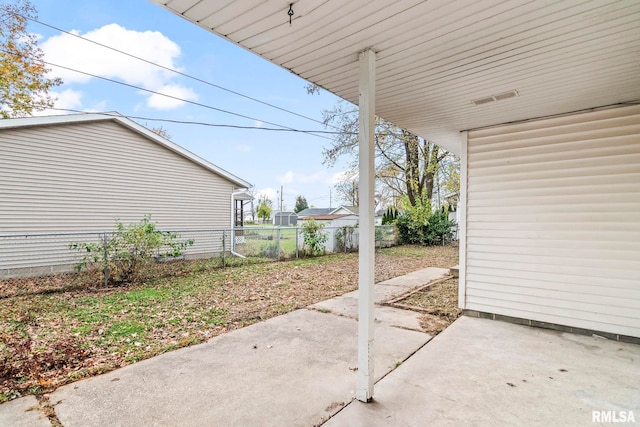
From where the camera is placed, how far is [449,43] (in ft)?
6.49

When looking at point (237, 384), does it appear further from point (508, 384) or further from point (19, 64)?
point (19, 64)

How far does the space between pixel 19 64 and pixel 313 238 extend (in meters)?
11.8

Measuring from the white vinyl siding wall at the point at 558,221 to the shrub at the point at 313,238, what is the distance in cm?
623

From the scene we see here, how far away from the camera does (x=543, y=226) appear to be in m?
3.54

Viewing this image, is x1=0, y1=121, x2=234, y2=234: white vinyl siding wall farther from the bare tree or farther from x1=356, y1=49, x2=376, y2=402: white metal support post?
x1=356, y1=49, x2=376, y2=402: white metal support post

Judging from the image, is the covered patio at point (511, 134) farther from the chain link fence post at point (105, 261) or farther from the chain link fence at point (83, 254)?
A: the chain link fence at point (83, 254)

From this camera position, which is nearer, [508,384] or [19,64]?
[508,384]

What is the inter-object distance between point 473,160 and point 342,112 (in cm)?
1097

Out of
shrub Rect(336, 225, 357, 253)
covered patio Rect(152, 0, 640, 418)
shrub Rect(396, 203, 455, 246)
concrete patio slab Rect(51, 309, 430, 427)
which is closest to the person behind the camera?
covered patio Rect(152, 0, 640, 418)

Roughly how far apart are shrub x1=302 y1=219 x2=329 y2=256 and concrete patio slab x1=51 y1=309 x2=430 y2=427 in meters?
6.52

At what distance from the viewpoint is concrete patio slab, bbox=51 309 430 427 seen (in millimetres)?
1910

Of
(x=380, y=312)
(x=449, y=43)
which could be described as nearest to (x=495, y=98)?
(x=449, y=43)

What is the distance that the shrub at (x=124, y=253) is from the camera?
5.72 m

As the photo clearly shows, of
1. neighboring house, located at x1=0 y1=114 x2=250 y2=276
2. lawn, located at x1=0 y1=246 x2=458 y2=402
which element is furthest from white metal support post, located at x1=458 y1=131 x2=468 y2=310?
neighboring house, located at x1=0 y1=114 x2=250 y2=276
